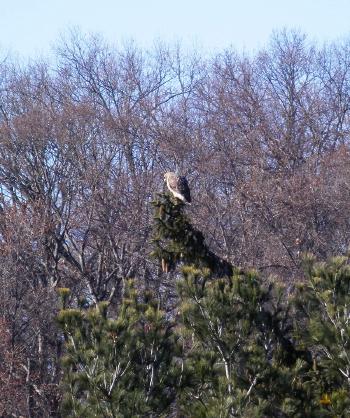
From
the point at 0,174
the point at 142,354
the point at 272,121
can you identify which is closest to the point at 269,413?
the point at 142,354

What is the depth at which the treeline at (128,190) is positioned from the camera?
2409cm

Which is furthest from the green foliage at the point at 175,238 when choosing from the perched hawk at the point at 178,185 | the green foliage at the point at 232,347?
the perched hawk at the point at 178,185

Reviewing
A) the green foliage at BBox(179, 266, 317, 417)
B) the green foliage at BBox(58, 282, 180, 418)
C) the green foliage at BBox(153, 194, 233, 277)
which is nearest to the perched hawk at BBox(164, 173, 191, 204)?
the green foliage at BBox(153, 194, 233, 277)

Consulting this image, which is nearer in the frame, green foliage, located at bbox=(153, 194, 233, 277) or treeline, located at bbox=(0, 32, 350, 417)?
green foliage, located at bbox=(153, 194, 233, 277)

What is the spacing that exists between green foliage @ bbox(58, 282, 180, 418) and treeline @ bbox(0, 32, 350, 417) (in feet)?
36.3

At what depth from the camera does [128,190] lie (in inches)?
1106

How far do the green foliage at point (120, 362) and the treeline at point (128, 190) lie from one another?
436 inches

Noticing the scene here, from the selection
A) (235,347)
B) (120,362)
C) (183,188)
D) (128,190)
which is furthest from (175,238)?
(128,190)

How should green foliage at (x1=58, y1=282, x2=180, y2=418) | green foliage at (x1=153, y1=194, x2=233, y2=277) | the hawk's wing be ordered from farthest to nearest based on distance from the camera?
1. the hawk's wing
2. green foliage at (x1=153, y1=194, x2=233, y2=277)
3. green foliage at (x1=58, y1=282, x2=180, y2=418)

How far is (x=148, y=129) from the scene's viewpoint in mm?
30156

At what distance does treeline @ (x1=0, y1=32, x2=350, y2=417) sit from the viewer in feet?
79.0

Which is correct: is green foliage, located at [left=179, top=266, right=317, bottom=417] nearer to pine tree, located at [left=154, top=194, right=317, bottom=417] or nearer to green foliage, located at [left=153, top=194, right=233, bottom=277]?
pine tree, located at [left=154, top=194, right=317, bottom=417]

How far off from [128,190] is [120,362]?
17.6 metres

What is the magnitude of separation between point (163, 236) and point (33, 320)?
40.2 feet
